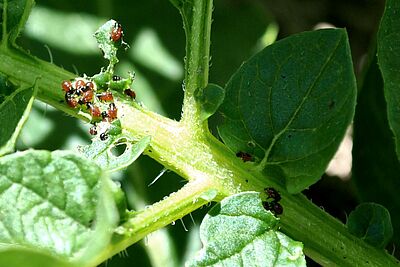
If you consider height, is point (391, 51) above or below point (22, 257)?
above

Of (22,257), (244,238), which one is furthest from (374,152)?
(22,257)

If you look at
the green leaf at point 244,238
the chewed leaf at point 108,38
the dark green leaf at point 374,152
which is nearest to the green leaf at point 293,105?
the green leaf at point 244,238

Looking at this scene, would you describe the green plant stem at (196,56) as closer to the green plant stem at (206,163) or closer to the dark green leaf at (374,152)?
the green plant stem at (206,163)

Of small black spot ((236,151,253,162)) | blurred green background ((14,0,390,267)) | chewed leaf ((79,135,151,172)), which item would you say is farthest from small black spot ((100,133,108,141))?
blurred green background ((14,0,390,267))

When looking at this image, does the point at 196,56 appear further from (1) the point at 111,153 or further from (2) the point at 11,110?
(2) the point at 11,110

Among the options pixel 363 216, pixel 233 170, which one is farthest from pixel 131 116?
pixel 363 216
